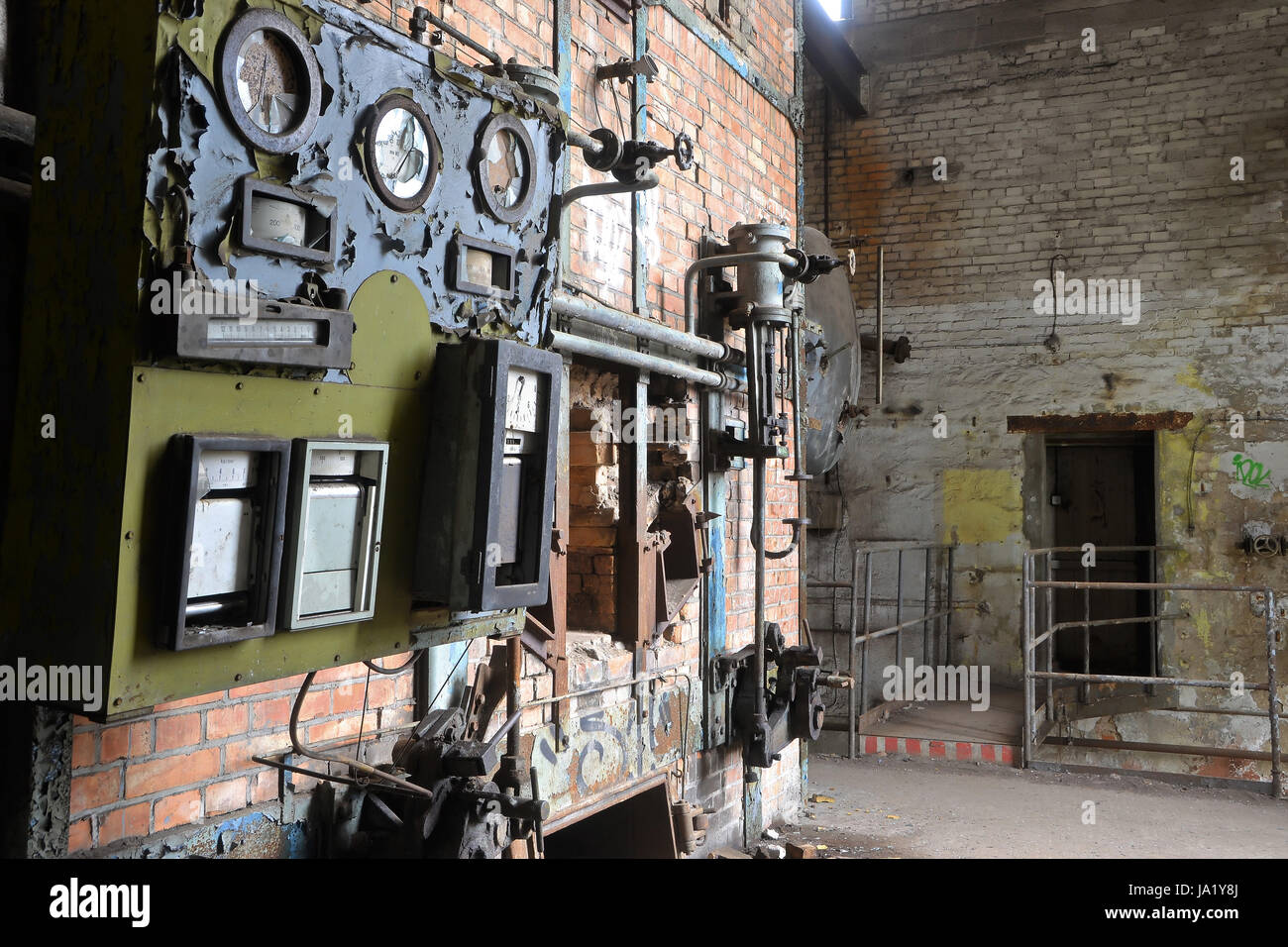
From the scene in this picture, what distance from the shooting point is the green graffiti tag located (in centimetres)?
645

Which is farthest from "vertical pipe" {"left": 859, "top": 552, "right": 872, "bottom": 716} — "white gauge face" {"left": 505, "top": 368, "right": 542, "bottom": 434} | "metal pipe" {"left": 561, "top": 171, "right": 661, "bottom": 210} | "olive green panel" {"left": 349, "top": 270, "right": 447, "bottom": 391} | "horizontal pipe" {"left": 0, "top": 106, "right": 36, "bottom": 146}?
"horizontal pipe" {"left": 0, "top": 106, "right": 36, "bottom": 146}

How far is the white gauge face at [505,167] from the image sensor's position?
1688 mm

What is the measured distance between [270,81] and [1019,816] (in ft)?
14.8

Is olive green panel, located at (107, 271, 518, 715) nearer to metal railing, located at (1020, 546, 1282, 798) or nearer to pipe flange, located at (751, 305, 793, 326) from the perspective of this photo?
pipe flange, located at (751, 305, 793, 326)

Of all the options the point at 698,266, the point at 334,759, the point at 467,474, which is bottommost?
the point at 334,759

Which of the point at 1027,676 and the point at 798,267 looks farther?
the point at 1027,676

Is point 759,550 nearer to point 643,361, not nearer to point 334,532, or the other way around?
point 643,361

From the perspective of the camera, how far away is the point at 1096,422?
684 centimetres

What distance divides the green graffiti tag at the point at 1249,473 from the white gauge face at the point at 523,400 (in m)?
6.38

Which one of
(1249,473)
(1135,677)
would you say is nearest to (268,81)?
(1135,677)

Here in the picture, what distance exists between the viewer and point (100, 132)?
1.27 meters

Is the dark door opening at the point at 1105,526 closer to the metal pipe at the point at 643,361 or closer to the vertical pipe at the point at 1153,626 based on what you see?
the vertical pipe at the point at 1153,626
